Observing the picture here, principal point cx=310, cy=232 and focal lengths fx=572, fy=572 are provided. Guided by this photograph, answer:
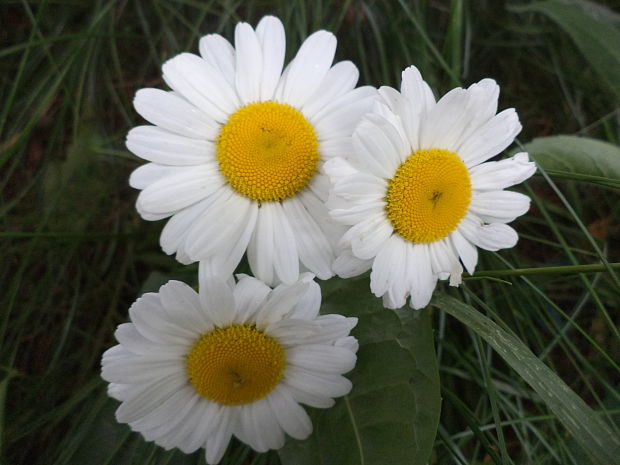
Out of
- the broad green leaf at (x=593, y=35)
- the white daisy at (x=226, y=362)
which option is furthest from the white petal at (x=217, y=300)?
the broad green leaf at (x=593, y=35)

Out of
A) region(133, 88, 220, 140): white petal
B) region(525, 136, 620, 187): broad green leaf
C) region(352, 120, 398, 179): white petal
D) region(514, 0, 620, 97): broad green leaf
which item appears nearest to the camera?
region(352, 120, 398, 179): white petal

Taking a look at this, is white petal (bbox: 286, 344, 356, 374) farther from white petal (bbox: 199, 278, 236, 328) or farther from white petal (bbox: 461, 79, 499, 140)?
white petal (bbox: 461, 79, 499, 140)

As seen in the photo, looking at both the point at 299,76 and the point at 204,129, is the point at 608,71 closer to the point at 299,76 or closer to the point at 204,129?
the point at 299,76

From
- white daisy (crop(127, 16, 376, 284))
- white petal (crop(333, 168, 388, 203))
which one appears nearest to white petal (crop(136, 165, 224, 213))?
white daisy (crop(127, 16, 376, 284))

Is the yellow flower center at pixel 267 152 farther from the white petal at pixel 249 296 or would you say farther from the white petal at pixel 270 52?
the white petal at pixel 249 296

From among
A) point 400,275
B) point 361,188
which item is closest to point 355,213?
point 361,188

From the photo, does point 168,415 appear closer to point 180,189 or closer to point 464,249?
point 180,189
